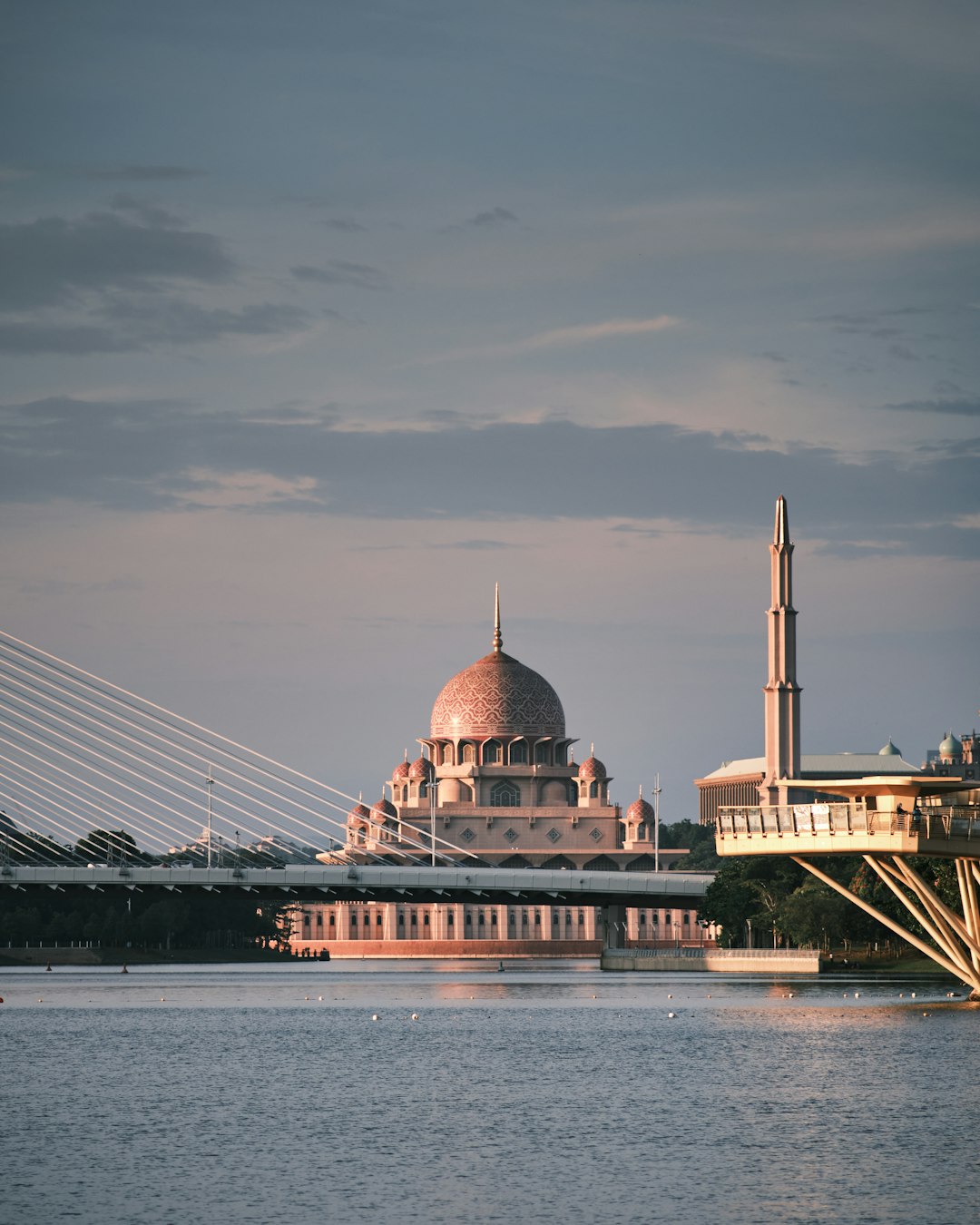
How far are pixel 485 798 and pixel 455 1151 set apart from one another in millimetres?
140552

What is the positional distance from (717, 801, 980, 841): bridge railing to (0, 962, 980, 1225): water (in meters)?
4.87

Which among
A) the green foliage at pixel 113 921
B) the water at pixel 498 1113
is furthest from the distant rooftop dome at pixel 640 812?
the water at pixel 498 1113

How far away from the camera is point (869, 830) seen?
62406 millimetres

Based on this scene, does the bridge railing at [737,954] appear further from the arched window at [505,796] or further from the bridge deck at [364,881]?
the arched window at [505,796]

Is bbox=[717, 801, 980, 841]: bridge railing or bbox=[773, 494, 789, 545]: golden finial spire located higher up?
bbox=[773, 494, 789, 545]: golden finial spire

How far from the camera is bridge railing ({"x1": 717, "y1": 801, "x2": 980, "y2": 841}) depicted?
6175 cm

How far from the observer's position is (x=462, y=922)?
621 ft

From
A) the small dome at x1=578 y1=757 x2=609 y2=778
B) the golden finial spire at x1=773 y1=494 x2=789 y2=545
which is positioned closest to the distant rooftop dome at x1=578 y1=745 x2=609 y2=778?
the small dome at x1=578 y1=757 x2=609 y2=778

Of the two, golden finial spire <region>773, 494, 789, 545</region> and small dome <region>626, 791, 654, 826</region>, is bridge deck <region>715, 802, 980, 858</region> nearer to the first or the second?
golden finial spire <region>773, 494, 789, 545</region>

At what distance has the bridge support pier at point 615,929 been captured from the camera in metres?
163

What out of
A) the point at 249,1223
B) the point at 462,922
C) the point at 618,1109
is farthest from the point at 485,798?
the point at 249,1223

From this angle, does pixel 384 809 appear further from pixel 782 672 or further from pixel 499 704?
pixel 782 672

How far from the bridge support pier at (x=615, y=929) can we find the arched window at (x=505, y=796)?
1074cm

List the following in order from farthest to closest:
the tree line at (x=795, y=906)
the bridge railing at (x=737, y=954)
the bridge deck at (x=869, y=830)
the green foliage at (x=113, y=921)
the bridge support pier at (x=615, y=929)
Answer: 1. the bridge support pier at (x=615, y=929)
2. the green foliage at (x=113, y=921)
3. the bridge railing at (x=737, y=954)
4. the tree line at (x=795, y=906)
5. the bridge deck at (x=869, y=830)
